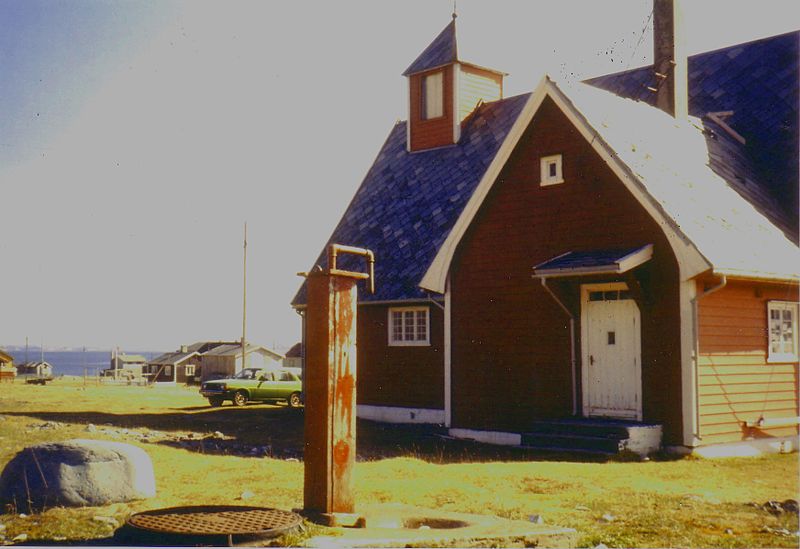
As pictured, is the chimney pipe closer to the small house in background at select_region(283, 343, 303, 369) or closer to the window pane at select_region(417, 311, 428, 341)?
the window pane at select_region(417, 311, 428, 341)

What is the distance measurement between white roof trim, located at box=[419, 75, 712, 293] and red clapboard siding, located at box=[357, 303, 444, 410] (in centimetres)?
264

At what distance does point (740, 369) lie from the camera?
16.0 meters

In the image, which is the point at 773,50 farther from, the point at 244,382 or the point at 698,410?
the point at 244,382

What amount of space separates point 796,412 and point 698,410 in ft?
10.7

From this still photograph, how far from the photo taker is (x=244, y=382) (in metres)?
31.9

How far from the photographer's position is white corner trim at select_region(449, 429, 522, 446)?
17.5 meters

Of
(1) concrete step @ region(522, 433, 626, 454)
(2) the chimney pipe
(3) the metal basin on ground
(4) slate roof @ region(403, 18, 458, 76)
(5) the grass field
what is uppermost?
(4) slate roof @ region(403, 18, 458, 76)

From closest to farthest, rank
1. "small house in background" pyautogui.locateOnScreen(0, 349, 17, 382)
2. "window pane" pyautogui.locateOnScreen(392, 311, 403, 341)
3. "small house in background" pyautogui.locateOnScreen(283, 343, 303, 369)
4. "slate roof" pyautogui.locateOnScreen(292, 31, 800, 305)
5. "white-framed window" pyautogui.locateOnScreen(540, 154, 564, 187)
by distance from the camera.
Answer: "slate roof" pyautogui.locateOnScreen(292, 31, 800, 305) < "white-framed window" pyautogui.locateOnScreen(540, 154, 564, 187) < "window pane" pyautogui.locateOnScreen(392, 311, 403, 341) < "small house in background" pyautogui.locateOnScreen(283, 343, 303, 369) < "small house in background" pyautogui.locateOnScreen(0, 349, 17, 382)

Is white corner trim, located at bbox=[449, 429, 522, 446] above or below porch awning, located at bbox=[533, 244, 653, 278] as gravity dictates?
below

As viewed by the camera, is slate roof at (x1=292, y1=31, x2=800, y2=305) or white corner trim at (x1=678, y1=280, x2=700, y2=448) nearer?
white corner trim at (x1=678, y1=280, x2=700, y2=448)

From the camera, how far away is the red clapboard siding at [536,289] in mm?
15578

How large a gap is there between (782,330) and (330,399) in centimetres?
1176

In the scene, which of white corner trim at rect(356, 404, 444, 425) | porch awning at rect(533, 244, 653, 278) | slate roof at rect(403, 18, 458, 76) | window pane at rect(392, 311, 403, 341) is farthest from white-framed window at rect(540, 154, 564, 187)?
slate roof at rect(403, 18, 458, 76)

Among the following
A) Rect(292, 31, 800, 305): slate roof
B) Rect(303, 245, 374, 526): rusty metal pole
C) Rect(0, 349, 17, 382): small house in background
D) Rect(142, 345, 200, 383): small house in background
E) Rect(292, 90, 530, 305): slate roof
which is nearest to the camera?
Rect(303, 245, 374, 526): rusty metal pole
